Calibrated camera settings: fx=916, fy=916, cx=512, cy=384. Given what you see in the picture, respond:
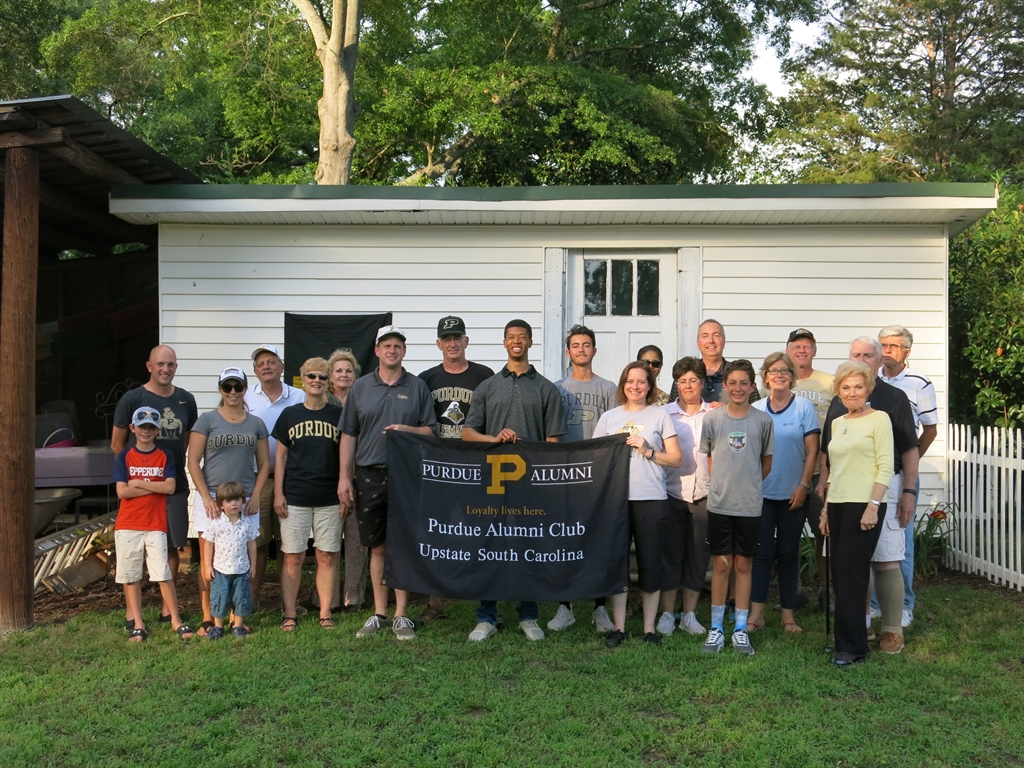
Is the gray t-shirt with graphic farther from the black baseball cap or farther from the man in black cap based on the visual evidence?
the black baseball cap

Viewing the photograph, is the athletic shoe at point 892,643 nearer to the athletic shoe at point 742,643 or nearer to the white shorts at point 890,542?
the white shorts at point 890,542

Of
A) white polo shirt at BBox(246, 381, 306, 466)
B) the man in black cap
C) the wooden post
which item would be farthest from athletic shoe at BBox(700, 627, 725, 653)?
the wooden post

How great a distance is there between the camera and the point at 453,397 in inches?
243

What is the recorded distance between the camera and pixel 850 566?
17.1ft

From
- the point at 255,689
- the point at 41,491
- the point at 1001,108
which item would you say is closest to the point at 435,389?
the point at 255,689

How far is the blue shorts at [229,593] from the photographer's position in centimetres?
580

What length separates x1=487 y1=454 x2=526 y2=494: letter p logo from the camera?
5816 mm

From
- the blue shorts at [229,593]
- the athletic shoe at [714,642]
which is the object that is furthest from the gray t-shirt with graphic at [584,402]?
the blue shorts at [229,593]

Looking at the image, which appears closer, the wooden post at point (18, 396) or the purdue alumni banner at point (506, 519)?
the purdue alumni banner at point (506, 519)

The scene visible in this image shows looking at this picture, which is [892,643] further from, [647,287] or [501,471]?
[647,287]

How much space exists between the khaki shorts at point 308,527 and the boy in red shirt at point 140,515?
30.4 inches

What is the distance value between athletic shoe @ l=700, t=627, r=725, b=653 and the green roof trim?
4.05m

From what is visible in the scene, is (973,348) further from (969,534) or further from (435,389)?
(435,389)

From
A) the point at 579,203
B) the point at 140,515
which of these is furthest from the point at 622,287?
the point at 140,515
